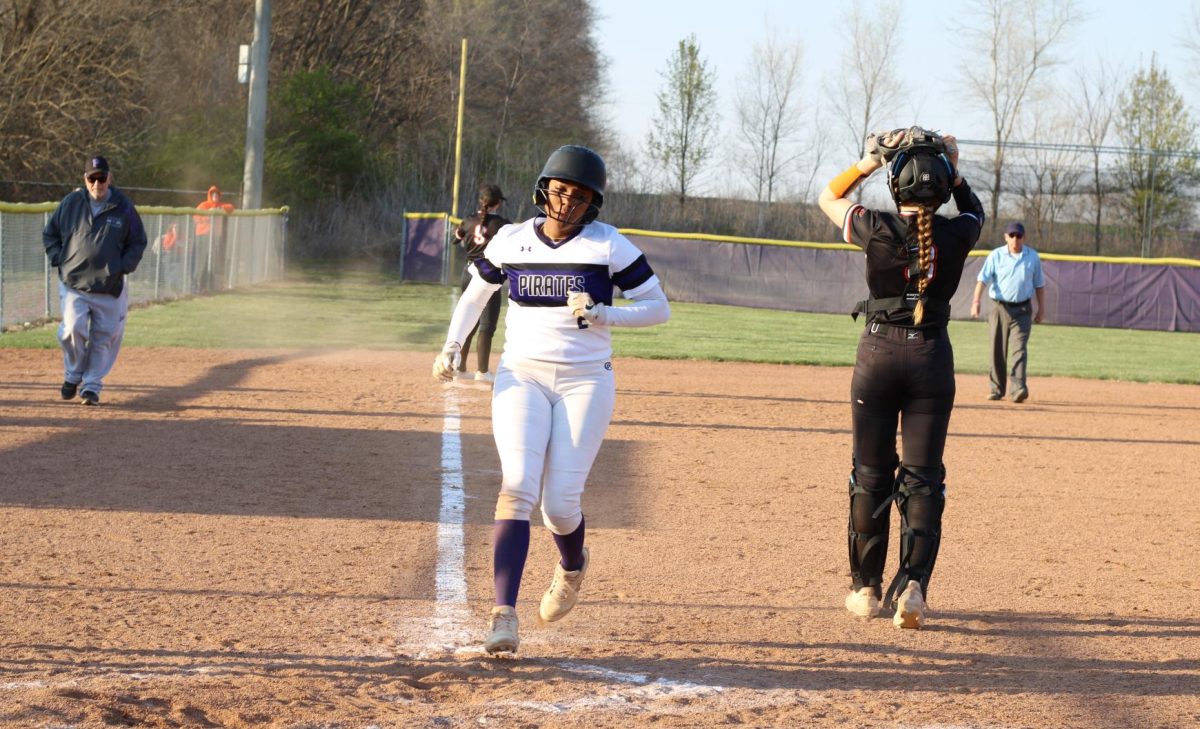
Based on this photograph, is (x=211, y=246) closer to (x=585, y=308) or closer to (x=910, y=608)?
(x=585, y=308)

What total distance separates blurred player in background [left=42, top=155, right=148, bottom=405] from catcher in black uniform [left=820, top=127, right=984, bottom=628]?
7558 millimetres

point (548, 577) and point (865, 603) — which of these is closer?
point (865, 603)

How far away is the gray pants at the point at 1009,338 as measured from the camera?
48.3 ft

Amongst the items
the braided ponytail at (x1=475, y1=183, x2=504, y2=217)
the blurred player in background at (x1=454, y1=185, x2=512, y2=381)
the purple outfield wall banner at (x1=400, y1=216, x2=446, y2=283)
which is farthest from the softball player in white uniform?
the purple outfield wall banner at (x1=400, y1=216, x2=446, y2=283)

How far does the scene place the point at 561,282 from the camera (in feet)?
17.5

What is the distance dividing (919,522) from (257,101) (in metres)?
27.8

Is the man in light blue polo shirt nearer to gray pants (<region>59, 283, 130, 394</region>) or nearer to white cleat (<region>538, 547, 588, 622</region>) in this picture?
gray pants (<region>59, 283, 130, 394</region>)

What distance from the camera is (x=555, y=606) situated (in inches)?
213

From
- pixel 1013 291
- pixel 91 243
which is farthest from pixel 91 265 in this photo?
pixel 1013 291

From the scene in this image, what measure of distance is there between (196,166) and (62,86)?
798 centimetres

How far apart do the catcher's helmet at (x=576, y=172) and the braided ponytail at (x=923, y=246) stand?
1.32 metres

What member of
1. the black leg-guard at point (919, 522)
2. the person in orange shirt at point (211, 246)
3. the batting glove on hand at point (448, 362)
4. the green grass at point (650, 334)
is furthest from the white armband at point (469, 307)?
the person in orange shirt at point (211, 246)

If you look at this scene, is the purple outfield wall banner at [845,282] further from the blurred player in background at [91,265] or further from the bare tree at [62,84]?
the blurred player in background at [91,265]

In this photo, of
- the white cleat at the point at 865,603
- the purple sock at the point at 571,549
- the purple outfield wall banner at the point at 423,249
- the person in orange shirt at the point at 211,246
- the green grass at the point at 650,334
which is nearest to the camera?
the purple sock at the point at 571,549
